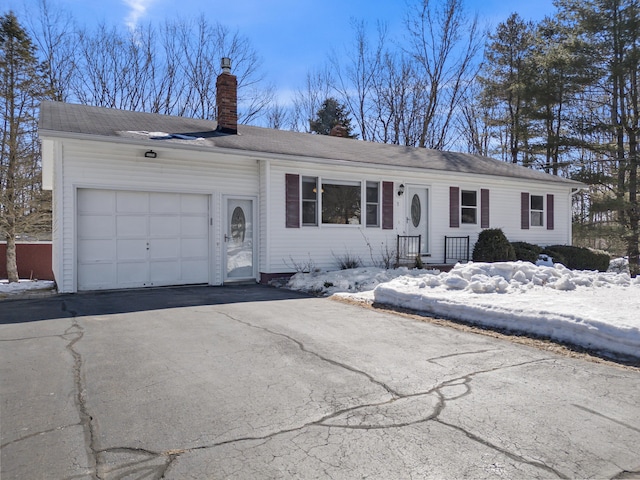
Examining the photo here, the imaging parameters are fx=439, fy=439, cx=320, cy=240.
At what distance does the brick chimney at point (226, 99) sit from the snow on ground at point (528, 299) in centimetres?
540

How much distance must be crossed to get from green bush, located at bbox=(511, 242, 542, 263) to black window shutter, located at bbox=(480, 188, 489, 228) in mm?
1156

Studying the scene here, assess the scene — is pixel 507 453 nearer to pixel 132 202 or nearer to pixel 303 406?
pixel 303 406

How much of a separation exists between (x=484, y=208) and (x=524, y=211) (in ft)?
6.49

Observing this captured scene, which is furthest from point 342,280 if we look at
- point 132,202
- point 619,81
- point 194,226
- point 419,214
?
point 619,81

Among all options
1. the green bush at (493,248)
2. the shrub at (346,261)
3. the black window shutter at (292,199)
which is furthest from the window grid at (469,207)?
the black window shutter at (292,199)

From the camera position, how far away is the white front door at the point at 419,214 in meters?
13.4

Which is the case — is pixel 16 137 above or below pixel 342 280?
above

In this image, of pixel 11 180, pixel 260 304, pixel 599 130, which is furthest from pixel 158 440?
pixel 599 130

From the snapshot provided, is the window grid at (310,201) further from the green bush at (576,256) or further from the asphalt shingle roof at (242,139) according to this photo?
the green bush at (576,256)

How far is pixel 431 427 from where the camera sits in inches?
116

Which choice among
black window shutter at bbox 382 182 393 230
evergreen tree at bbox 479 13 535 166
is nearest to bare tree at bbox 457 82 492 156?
evergreen tree at bbox 479 13 535 166

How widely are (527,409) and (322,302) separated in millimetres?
5311

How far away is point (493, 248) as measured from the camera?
13.1 metres

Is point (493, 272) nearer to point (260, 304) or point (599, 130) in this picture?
point (260, 304)
